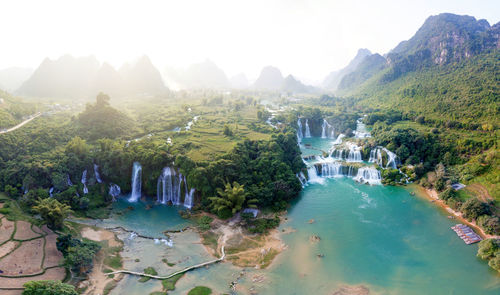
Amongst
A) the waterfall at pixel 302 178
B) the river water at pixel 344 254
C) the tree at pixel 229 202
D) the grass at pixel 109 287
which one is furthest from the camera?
the waterfall at pixel 302 178

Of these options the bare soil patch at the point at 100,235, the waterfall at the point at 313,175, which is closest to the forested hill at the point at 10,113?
the bare soil patch at the point at 100,235

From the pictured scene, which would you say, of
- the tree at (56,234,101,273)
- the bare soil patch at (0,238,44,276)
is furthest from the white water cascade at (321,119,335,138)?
the bare soil patch at (0,238,44,276)

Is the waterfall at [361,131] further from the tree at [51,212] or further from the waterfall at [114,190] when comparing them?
the tree at [51,212]

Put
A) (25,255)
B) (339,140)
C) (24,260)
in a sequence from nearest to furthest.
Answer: (24,260) < (25,255) < (339,140)

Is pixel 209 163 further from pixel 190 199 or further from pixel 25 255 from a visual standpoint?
pixel 25 255

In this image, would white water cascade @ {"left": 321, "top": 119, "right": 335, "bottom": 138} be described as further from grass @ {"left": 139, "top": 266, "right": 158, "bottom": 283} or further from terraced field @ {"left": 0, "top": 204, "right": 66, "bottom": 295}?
terraced field @ {"left": 0, "top": 204, "right": 66, "bottom": 295}

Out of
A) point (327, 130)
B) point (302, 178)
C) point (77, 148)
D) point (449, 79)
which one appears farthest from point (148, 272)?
point (449, 79)
